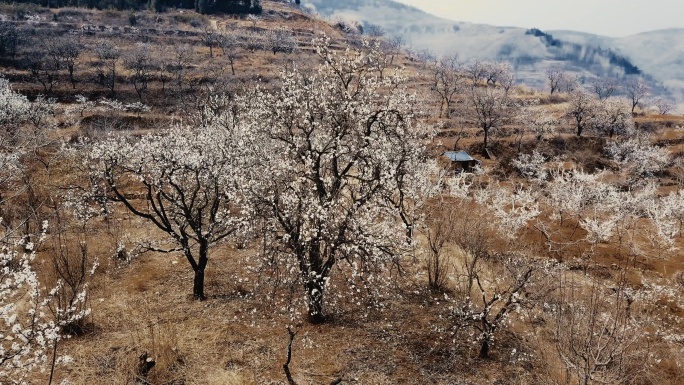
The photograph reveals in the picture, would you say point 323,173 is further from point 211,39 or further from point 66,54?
point 211,39

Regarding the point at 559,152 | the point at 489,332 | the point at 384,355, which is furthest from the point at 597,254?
the point at 559,152

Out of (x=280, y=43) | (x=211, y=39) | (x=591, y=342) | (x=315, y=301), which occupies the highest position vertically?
(x=280, y=43)

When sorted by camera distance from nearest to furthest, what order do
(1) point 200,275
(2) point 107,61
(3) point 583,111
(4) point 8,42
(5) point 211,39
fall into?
(1) point 200,275
(3) point 583,111
(4) point 8,42
(2) point 107,61
(5) point 211,39

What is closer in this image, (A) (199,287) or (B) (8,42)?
(A) (199,287)

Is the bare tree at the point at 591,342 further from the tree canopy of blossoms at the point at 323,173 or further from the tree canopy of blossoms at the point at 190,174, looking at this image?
the tree canopy of blossoms at the point at 190,174

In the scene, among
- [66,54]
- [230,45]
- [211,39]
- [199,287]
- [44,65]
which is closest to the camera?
[199,287]

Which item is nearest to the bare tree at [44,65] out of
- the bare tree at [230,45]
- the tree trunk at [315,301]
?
the bare tree at [230,45]

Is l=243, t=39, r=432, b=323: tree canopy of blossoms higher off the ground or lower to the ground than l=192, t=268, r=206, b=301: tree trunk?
higher

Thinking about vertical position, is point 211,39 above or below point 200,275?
above

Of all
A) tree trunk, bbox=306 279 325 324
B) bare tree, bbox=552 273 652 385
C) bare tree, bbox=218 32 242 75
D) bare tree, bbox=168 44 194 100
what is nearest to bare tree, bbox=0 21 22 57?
bare tree, bbox=168 44 194 100

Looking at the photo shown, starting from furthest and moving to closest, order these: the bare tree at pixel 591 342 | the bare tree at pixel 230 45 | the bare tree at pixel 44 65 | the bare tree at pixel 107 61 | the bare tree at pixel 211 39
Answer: the bare tree at pixel 211 39 < the bare tree at pixel 230 45 < the bare tree at pixel 107 61 < the bare tree at pixel 44 65 < the bare tree at pixel 591 342

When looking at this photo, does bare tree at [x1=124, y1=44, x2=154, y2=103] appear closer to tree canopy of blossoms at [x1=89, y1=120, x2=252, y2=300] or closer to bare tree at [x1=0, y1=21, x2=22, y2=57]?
bare tree at [x1=0, y1=21, x2=22, y2=57]

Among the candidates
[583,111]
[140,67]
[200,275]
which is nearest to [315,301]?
[200,275]

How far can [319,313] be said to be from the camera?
16422 mm
